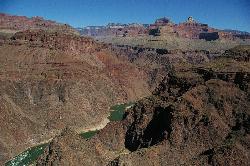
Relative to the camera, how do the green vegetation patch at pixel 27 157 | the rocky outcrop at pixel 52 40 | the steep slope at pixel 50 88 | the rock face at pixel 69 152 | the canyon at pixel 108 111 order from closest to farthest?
1. the rock face at pixel 69 152
2. the canyon at pixel 108 111
3. the green vegetation patch at pixel 27 157
4. the steep slope at pixel 50 88
5. the rocky outcrop at pixel 52 40

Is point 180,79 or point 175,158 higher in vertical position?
point 180,79

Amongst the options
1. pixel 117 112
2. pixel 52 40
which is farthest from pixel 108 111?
pixel 52 40

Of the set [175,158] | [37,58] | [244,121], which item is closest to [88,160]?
[175,158]

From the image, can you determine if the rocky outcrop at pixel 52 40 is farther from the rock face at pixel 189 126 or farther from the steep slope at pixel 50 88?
the rock face at pixel 189 126

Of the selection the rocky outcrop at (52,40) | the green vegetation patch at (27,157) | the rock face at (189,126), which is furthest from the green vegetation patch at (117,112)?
the rock face at (189,126)

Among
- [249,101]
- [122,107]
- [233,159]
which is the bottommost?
[122,107]

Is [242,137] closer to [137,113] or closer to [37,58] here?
[137,113]
